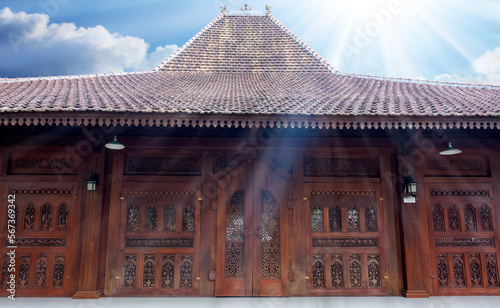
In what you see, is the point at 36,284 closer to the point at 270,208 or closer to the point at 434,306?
the point at 270,208

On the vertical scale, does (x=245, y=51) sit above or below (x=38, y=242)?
above

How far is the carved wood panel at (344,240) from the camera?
566cm

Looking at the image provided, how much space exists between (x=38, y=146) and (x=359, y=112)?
5658 millimetres

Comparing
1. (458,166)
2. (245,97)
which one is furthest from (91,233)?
(458,166)

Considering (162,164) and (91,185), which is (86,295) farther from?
(162,164)

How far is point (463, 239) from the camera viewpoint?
5.81 meters

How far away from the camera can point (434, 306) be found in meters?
5.07

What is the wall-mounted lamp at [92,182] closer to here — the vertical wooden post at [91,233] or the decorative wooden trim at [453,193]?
the vertical wooden post at [91,233]

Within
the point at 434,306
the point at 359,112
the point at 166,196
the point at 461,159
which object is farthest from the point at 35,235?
the point at 461,159

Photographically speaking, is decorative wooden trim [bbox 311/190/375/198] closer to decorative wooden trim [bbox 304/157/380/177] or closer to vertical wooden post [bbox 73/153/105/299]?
decorative wooden trim [bbox 304/157/380/177]

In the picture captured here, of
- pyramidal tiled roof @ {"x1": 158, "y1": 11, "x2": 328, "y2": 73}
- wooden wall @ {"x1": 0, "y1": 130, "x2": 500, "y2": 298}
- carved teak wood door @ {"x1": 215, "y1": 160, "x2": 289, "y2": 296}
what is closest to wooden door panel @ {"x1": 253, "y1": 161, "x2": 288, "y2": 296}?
carved teak wood door @ {"x1": 215, "y1": 160, "x2": 289, "y2": 296}

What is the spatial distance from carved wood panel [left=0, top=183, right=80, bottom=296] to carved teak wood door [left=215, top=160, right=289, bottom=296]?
8.64 feet

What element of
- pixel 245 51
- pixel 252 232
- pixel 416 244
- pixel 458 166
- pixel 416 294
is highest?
pixel 245 51

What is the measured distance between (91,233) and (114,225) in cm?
39
